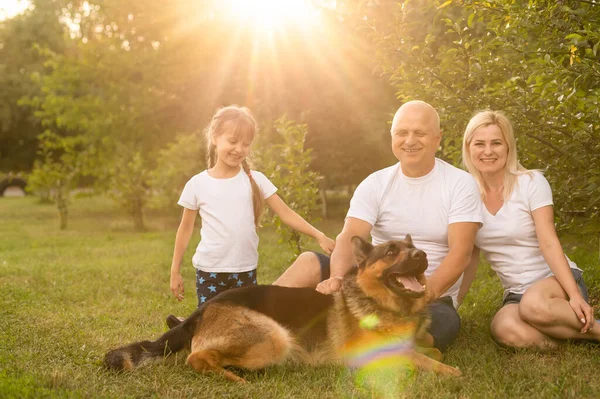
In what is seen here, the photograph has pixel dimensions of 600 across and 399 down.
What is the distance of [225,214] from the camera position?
482 centimetres

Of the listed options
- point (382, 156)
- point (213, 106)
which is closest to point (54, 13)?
point (213, 106)

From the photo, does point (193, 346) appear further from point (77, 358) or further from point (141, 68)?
point (141, 68)

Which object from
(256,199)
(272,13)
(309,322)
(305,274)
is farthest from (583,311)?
(272,13)

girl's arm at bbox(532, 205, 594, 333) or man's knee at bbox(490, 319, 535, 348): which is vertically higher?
girl's arm at bbox(532, 205, 594, 333)

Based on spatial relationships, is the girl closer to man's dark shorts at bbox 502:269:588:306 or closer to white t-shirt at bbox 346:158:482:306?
white t-shirt at bbox 346:158:482:306

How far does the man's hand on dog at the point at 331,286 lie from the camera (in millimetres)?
4180

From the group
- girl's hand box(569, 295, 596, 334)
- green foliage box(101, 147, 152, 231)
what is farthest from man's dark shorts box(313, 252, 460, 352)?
green foliage box(101, 147, 152, 231)

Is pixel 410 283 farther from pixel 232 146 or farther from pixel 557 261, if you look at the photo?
pixel 232 146

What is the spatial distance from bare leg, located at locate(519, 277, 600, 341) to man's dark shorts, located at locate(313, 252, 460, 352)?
1.74 feet

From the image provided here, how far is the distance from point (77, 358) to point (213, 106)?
13.5 metres

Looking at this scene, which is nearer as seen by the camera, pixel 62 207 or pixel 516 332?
pixel 516 332

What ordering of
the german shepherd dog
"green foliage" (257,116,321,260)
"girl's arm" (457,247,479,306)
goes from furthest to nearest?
"green foliage" (257,116,321,260) → "girl's arm" (457,247,479,306) → the german shepherd dog

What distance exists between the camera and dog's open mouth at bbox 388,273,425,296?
3.89m

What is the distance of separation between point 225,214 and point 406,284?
1.74 meters
